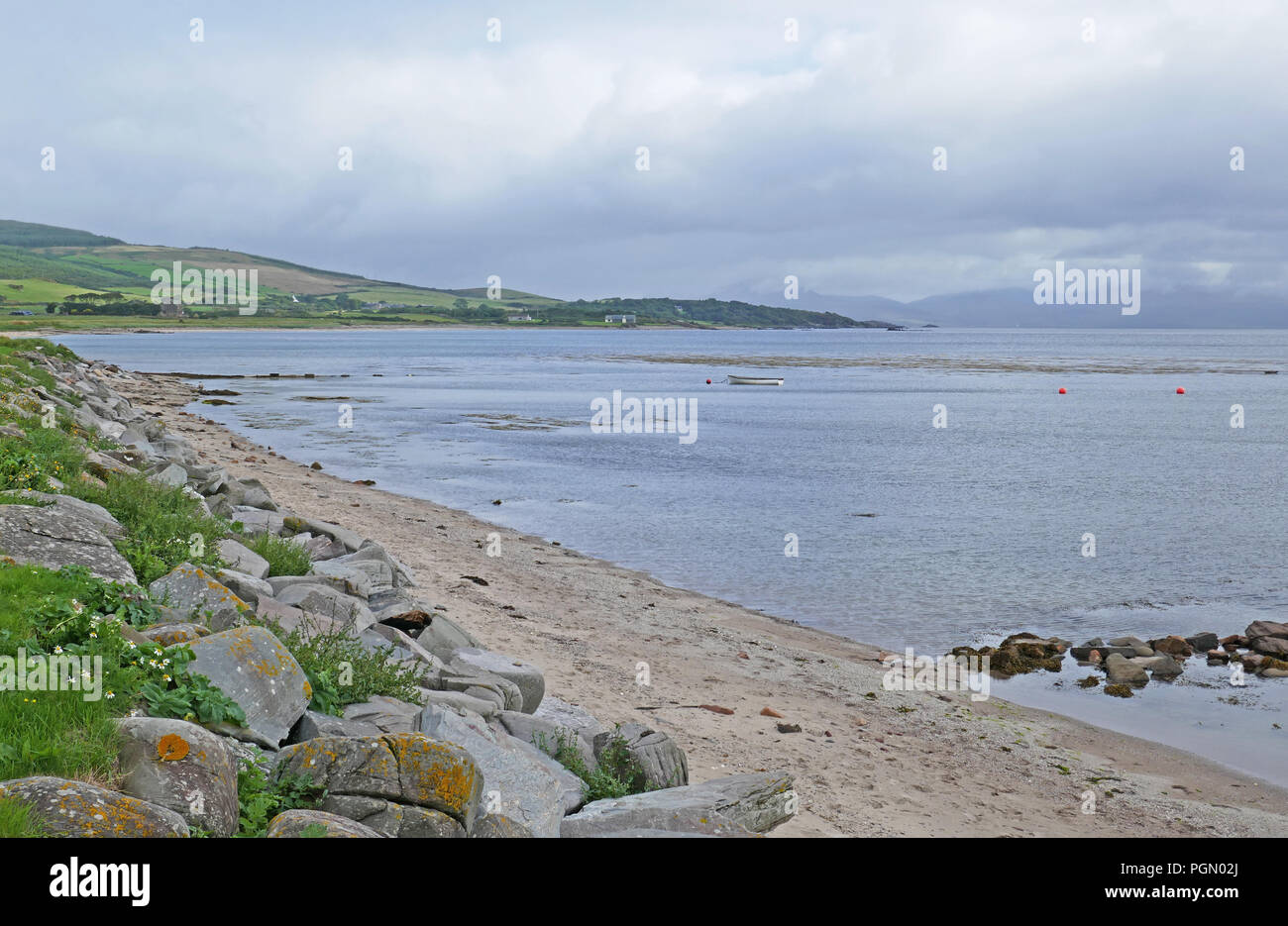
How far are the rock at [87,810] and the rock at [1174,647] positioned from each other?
15140 millimetres

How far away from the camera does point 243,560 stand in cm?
1110

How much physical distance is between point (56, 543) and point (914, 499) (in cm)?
2651

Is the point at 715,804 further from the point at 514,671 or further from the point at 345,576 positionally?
the point at 345,576

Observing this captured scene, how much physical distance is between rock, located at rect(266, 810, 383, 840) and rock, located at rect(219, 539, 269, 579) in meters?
5.88

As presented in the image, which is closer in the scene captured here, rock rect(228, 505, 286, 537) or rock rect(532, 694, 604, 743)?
rock rect(532, 694, 604, 743)

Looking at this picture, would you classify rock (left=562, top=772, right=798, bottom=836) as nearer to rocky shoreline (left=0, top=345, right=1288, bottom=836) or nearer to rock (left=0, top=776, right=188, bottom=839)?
rocky shoreline (left=0, top=345, right=1288, bottom=836)

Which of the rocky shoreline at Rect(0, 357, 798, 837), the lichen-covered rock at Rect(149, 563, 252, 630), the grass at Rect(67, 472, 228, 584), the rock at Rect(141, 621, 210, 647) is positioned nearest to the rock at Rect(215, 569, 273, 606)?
the rocky shoreline at Rect(0, 357, 798, 837)

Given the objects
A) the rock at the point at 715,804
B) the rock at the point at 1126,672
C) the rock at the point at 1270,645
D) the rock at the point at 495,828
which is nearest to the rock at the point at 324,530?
the rock at the point at 715,804

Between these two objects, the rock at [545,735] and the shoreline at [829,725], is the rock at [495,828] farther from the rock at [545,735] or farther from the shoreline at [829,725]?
the shoreline at [829,725]

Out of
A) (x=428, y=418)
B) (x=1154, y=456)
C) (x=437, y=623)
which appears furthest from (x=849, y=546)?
(x=428, y=418)

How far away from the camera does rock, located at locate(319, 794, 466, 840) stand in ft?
18.6

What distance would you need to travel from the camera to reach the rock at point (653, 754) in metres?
8.41

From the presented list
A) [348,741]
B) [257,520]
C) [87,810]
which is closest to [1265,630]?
[348,741]

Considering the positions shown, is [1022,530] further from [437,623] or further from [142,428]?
[142,428]
